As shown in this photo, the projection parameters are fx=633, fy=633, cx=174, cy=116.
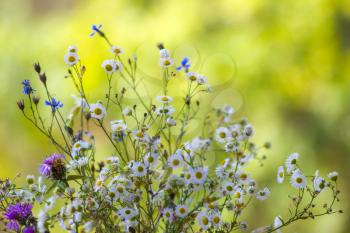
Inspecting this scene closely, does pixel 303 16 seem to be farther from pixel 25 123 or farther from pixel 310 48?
pixel 25 123

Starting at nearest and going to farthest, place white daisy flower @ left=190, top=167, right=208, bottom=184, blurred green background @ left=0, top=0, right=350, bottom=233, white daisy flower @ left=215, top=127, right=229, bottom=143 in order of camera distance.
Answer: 1. white daisy flower @ left=190, top=167, right=208, bottom=184
2. white daisy flower @ left=215, top=127, right=229, bottom=143
3. blurred green background @ left=0, top=0, right=350, bottom=233

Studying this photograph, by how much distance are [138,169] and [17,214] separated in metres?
0.16

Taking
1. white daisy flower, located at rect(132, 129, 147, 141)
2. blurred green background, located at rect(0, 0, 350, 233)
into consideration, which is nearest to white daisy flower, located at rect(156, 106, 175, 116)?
white daisy flower, located at rect(132, 129, 147, 141)

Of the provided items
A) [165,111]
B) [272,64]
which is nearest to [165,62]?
[165,111]

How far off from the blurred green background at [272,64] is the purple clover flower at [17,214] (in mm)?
Result: 1191

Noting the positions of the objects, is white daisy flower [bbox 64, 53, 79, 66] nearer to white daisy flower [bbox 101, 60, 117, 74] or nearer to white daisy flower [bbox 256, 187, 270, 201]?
white daisy flower [bbox 101, 60, 117, 74]

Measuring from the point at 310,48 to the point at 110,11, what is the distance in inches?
28.4

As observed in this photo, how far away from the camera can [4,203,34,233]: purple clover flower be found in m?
0.77

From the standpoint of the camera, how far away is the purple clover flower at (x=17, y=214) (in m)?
0.77

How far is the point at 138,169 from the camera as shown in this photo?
764 millimetres

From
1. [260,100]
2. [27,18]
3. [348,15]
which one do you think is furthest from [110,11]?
[348,15]

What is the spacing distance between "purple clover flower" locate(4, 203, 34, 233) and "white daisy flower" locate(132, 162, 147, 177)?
14cm

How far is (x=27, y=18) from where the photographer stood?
2.51m

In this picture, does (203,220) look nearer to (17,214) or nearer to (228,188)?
(228,188)
